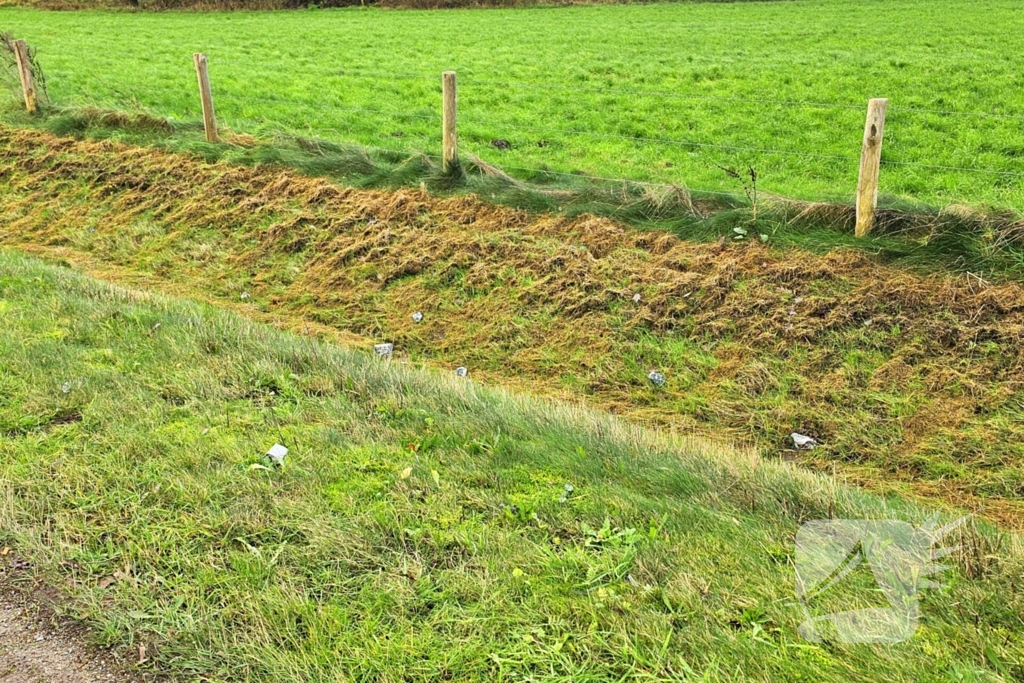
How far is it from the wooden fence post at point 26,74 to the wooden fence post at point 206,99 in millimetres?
4174

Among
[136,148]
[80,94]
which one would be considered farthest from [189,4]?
[136,148]

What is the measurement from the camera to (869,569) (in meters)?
2.71

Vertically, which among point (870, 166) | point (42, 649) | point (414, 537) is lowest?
A: point (42, 649)

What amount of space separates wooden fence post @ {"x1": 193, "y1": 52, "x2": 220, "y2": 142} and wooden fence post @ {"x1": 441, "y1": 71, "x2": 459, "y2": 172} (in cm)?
414

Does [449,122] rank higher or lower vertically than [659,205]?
higher

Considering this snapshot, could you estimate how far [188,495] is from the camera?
330 centimetres

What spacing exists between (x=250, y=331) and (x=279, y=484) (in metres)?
2.24

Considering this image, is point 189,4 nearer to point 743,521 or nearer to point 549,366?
point 549,366

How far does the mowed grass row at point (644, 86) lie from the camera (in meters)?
9.95

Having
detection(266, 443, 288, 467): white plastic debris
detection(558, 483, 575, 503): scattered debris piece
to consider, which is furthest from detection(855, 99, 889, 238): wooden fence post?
detection(266, 443, 288, 467): white plastic debris

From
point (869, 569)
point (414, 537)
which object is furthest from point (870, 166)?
point (414, 537)

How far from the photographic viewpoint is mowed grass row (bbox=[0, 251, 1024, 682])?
8.00 ft

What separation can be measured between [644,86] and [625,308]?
10971 mm

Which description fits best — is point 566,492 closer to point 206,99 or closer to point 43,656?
point 43,656
